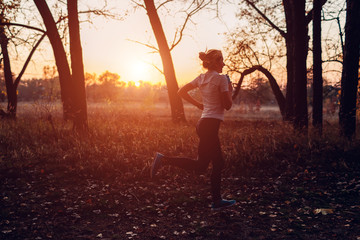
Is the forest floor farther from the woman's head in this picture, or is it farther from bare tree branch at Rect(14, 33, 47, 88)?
bare tree branch at Rect(14, 33, 47, 88)

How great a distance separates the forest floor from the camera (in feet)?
13.1

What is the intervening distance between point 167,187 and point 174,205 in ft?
3.24

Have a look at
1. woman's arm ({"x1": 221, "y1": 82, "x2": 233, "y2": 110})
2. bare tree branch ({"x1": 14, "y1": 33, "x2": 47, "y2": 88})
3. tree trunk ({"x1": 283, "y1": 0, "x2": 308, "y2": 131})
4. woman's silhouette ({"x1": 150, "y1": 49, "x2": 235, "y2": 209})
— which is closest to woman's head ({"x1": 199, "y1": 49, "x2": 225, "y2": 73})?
woman's silhouette ({"x1": 150, "y1": 49, "x2": 235, "y2": 209})

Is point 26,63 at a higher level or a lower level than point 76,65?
higher

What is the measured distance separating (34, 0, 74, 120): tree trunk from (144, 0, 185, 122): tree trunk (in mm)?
4064

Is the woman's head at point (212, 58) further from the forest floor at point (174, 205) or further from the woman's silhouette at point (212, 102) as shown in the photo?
the forest floor at point (174, 205)

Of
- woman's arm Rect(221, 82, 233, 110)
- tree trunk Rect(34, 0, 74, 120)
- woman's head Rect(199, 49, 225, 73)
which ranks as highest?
tree trunk Rect(34, 0, 74, 120)

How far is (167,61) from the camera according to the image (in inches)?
530

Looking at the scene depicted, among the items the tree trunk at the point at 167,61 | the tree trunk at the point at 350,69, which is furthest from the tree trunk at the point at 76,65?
the tree trunk at the point at 350,69

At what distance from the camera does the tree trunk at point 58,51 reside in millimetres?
10992

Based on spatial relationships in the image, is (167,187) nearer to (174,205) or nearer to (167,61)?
(174,205)

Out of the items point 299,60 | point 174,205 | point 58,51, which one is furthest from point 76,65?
point 299,60

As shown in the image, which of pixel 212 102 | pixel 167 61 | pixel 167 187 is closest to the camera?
pixel 212 102

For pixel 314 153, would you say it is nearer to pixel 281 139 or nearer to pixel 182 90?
pixel 281 139
